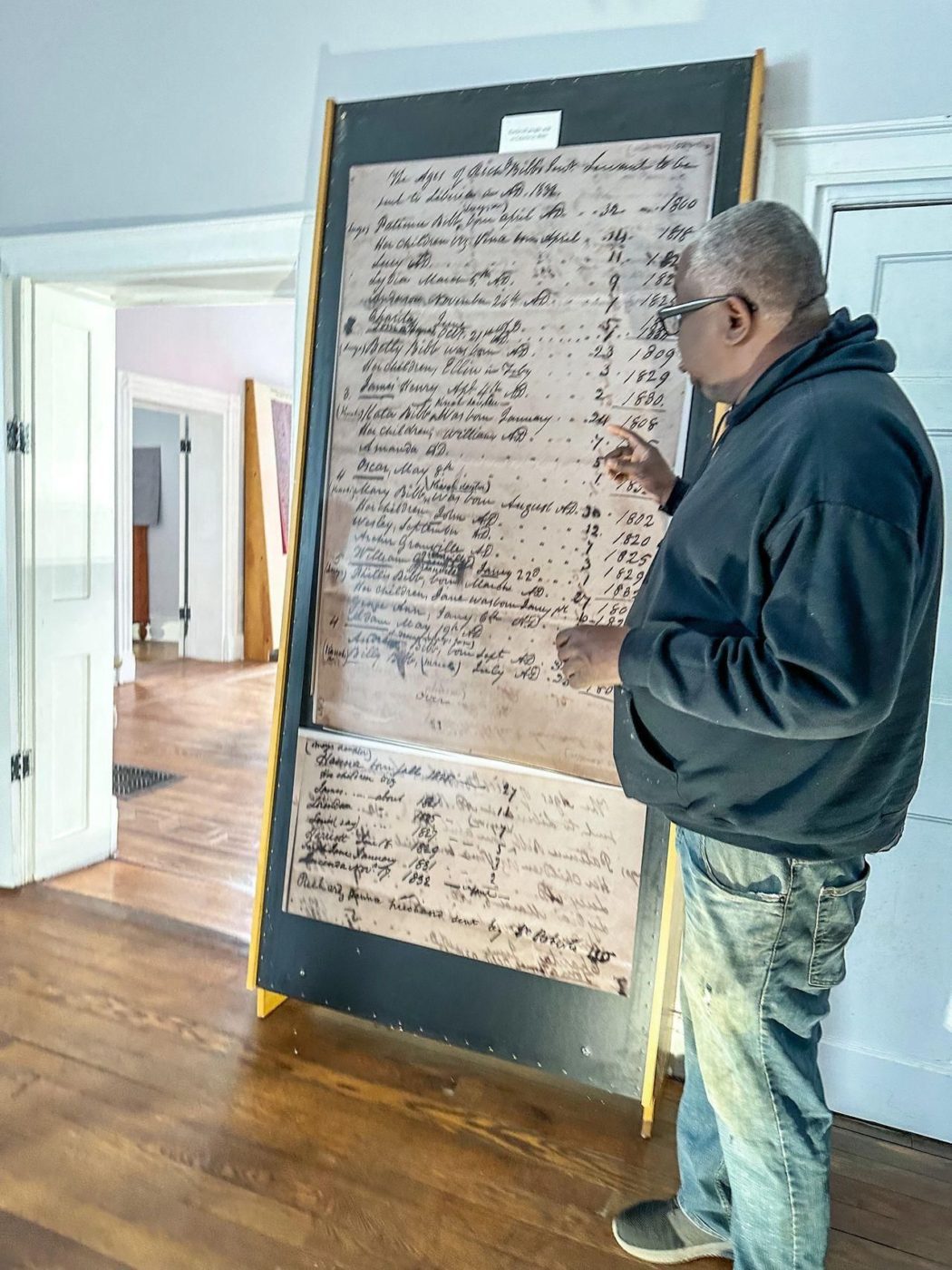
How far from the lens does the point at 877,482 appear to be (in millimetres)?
973

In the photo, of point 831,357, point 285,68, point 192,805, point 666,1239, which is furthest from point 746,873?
point 192,805

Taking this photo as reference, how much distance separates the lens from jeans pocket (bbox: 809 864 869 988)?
1.16 m

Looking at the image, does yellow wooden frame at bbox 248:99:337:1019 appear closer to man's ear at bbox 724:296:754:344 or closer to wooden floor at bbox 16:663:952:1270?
wooden floor at bbox 16:663:952:1270

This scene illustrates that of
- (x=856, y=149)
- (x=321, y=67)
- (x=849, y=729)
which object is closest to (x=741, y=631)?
(x=849, y=729)

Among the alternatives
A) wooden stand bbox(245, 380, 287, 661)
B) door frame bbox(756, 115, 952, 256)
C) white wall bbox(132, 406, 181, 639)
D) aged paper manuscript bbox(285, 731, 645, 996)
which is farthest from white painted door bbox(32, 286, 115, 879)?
white wall bbox(132, 406, 181, 639)

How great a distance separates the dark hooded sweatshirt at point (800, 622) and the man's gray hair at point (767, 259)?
7 centimetres

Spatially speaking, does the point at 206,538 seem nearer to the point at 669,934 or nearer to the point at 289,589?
the point at 289,589

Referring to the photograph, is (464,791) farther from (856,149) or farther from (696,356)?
(856,149)

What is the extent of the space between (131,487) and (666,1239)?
522 centimetres

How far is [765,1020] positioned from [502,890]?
775 mm

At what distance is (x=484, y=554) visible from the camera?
6.17 feet

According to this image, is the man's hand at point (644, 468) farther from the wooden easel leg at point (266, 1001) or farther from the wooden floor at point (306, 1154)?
the wooden easel leg at point (266, 1001)

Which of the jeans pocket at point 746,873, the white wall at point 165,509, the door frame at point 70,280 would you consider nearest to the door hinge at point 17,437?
the door frame at point 70,280

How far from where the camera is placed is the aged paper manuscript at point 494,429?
175cm
